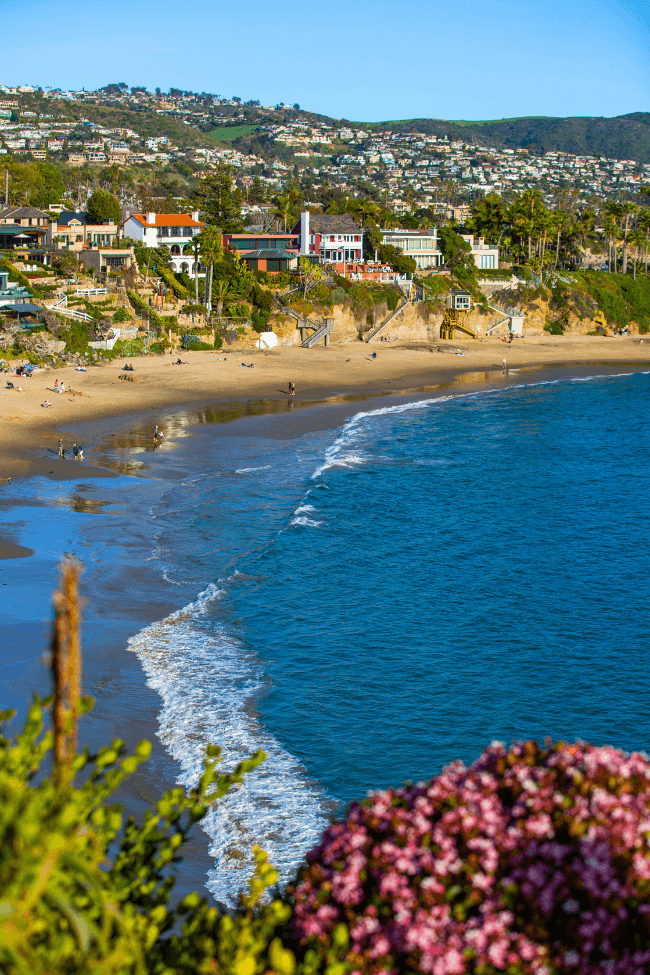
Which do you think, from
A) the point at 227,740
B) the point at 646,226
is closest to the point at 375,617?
the point at 227,740

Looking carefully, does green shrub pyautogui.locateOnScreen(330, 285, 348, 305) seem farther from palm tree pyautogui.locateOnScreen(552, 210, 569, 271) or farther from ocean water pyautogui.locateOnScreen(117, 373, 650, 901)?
palm tree pyautogui.locateOnScreen(552, 210, 569, 271)

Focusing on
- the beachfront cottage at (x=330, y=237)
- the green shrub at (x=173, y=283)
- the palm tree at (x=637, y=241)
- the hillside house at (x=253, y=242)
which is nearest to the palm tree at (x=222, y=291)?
the green shrub at (x=173, y=283)

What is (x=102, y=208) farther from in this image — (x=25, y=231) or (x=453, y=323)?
(x=453, y=323)

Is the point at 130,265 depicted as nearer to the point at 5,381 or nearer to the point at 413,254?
the point at 5,381

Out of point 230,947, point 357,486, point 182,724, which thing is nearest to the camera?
point 230,947

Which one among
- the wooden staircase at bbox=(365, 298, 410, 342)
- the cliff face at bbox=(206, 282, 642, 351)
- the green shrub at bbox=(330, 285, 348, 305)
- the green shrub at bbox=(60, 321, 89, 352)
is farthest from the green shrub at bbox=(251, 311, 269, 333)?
the green shrub at bbox=(60, 321, 89, 352)

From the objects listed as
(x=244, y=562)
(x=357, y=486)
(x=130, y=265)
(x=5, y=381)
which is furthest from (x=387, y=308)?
(x=244, y=562)
